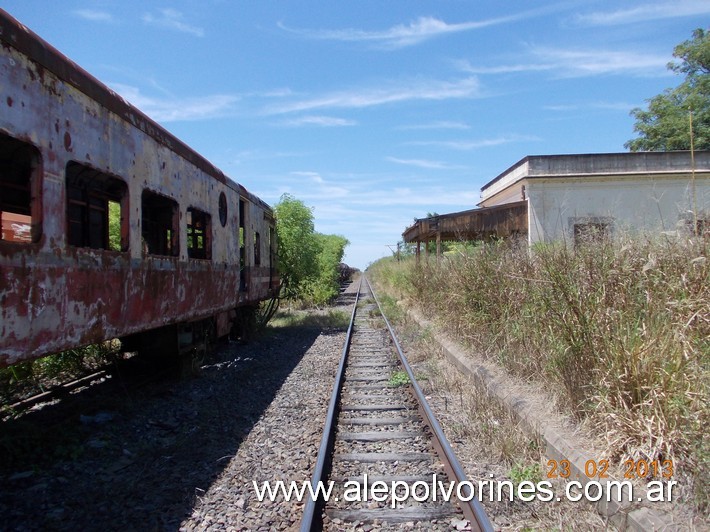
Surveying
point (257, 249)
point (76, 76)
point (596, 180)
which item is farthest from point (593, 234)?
point (596, 180)

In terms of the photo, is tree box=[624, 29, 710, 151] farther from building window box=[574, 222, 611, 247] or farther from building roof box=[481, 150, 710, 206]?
building window box=[574, 222, 611, 247]

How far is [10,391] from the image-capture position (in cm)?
579

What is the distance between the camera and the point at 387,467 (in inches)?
162

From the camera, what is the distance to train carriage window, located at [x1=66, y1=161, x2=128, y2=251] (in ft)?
15.4

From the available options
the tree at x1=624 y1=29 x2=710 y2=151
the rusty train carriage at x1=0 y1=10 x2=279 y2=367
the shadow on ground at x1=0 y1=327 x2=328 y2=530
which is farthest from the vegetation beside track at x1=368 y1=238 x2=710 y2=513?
the tree at x1=624 y1=29 x2=710 y2=151

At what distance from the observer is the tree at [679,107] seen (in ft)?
97.0

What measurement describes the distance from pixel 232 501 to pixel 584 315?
3.11 metres

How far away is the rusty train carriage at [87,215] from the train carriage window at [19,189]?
1 centimetres

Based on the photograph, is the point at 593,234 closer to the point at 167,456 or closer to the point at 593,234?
the point at 593,234

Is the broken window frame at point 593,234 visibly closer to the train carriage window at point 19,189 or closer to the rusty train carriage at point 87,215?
the rusty train carriage at point 87,215

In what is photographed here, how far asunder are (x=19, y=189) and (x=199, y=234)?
11.6 ft

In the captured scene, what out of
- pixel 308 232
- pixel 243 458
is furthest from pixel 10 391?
pixel 308 232

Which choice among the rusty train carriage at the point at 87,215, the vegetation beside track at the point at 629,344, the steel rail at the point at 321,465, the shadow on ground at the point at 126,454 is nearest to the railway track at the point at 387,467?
the steel rail at the point at 321,465

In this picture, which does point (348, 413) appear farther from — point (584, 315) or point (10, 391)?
point (10, 391)
